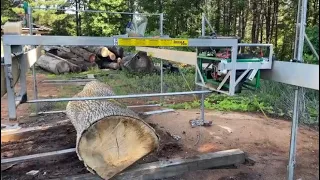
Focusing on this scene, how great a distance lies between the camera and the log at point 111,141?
329 cm

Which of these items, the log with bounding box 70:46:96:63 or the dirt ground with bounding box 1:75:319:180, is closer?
the dirt ground with bounding box 1:75:319:180

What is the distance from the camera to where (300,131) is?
5.44 meters

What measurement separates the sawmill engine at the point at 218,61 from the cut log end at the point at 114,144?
98 centimetres

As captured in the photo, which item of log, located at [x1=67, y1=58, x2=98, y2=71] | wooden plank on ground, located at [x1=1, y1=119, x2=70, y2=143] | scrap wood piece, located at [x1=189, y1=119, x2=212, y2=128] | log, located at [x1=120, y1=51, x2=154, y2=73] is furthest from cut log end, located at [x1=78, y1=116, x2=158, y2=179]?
log, located at [x1=67, y1=58, x2=98, y2=71]

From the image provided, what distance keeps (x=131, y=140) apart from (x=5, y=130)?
8.88 ft

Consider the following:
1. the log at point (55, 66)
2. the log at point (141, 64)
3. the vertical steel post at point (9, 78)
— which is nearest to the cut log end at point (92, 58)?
the log at point (55, 66)

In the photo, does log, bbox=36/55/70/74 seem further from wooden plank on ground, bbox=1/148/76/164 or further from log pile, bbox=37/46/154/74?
wooden plank on ground, bbox=1/148/76/164

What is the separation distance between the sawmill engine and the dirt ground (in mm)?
1152

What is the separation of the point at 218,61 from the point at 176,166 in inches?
53.8

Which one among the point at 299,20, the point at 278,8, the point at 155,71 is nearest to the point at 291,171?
the point at 299,20

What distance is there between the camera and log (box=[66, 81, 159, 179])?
3.29m

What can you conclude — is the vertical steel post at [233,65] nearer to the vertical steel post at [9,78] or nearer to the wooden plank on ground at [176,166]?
the wooden plank on ground at [176,166]

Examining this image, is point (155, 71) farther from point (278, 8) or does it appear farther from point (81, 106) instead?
point (278, 8)

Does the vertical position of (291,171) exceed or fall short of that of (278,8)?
it falls short
